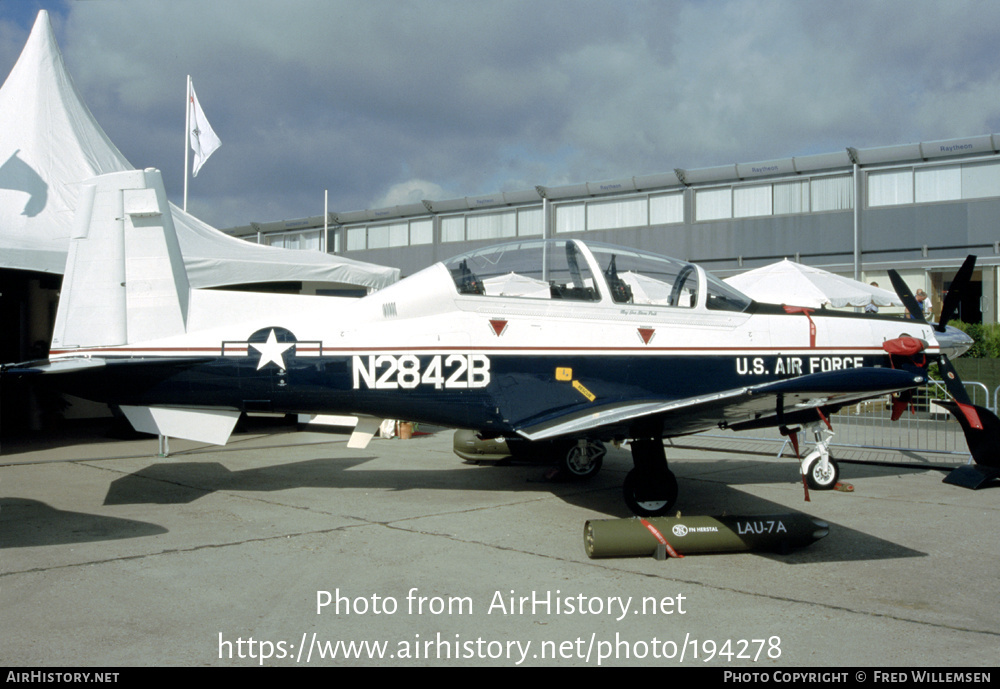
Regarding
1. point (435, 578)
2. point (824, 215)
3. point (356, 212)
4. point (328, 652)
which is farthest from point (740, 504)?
point (356, 212)

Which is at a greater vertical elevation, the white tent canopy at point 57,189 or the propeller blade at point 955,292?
the white tent canopy at point 57,189

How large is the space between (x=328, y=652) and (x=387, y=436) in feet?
29.5

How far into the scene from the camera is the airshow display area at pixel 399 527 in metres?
3.62

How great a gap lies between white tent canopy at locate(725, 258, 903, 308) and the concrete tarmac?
8.17 metres

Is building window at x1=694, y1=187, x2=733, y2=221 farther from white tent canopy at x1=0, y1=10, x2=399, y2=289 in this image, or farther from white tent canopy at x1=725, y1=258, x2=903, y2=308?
white tent canopy at x1=0, y1=10, x2=399, y2=289

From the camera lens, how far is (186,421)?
6703 mm

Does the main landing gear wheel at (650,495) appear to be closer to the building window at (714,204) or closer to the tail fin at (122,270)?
the tail fin at (122,270)

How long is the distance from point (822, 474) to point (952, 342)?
1.84 metres

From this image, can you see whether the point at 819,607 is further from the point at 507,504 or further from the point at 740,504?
the point at 507,504

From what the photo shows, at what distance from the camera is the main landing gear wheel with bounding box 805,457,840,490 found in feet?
25.2

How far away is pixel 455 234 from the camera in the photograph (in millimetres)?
37594

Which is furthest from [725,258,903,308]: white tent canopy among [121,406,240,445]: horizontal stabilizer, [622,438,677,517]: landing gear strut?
[121,406,240,445]: horizontal stabilizer

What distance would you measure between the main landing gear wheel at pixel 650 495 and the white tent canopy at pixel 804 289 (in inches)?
398

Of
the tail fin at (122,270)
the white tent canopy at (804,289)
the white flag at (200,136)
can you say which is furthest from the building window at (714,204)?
the tail fin at (122,270)
